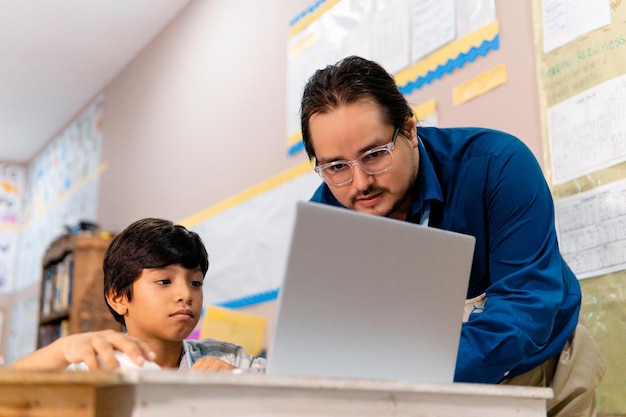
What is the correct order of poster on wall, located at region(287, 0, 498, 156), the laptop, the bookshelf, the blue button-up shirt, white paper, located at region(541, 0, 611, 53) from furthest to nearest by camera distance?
the bookshelf < poster on wall, located at region(287, 0, 498, 156) < white paper, located at region(541, 0, 611, 53) < the blue button-up shirt < the laptop

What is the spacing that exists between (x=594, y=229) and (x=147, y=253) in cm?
89

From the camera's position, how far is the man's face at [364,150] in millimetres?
1179

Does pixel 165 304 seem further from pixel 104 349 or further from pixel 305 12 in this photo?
pixel 305 12

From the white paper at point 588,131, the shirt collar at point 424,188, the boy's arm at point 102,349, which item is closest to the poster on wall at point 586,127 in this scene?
the white paper at point 588,131

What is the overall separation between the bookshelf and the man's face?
8.09ft

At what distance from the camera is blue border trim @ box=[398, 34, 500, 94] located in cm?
183

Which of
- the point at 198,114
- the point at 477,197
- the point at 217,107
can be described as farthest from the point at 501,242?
the point at 198,114

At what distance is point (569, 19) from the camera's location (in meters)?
1.62

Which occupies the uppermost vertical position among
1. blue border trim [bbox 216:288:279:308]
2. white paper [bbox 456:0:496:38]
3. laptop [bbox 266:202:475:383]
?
white paper [bbox 456:0:496:38]

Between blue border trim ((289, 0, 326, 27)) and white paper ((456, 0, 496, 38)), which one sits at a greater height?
blue border trim ((289, 0, 326, 27))

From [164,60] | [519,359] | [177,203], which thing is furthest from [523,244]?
[164,60]

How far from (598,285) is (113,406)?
3.62ft

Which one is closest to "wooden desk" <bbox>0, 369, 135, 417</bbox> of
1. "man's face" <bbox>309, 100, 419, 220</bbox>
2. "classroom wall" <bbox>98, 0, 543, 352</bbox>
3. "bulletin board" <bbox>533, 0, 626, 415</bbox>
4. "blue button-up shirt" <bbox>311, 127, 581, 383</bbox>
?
"blue button-up shirt" <bbox>311, 127, 581, 383</bbox>

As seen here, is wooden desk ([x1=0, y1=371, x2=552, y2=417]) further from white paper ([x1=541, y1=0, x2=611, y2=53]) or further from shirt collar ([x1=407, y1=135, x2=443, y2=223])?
white paper ([x1=541, y1=0, x2=611, y2=53])
